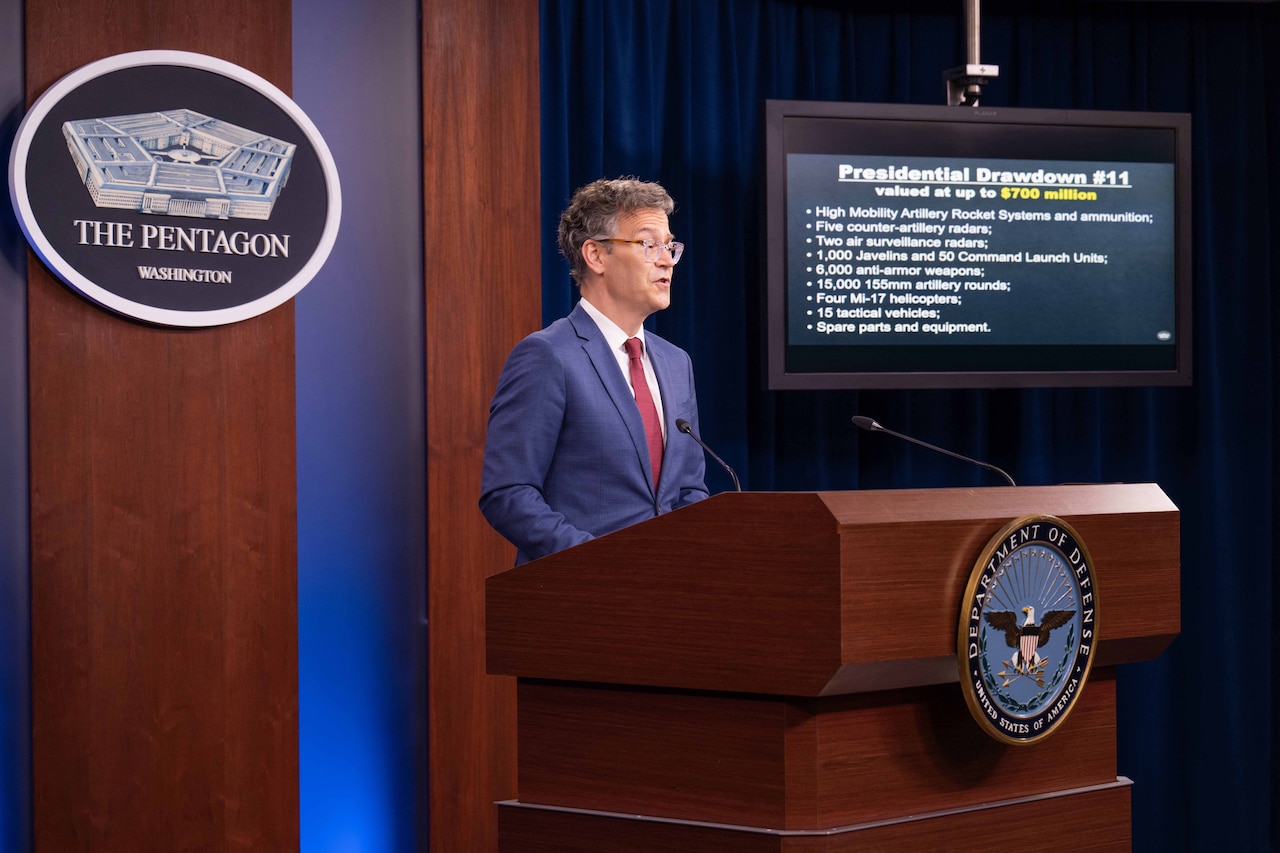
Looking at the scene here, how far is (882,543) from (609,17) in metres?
2.46

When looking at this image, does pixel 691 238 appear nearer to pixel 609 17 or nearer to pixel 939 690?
pixel 609 17

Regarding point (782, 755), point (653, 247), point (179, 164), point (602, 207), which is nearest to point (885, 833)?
point (782, 755)

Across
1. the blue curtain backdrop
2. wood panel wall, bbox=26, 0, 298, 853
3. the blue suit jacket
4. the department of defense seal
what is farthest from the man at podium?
the blue curtain backdrop

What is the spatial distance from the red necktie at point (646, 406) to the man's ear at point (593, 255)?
0.16 metres

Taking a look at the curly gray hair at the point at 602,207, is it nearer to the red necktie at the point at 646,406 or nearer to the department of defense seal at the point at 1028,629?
the red necktie at the point at 646,406

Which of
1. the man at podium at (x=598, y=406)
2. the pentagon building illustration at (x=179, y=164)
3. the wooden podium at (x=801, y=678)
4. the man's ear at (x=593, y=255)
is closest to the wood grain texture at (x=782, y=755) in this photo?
the wooden podium at (x=801, y=678)

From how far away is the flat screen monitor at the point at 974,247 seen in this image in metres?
3.50

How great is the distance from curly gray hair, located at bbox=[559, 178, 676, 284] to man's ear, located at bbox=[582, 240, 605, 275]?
0.05 ft

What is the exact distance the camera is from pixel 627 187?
8.41ft

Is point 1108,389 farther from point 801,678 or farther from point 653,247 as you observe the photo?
point 801,678

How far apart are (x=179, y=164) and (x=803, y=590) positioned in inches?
82.1

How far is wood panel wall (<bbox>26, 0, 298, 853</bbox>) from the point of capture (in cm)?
287

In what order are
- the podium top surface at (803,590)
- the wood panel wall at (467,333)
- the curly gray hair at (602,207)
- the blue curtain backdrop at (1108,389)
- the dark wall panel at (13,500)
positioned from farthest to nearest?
the blue curtain backdrop at (1108,389) → the wood panel wall at (467,333) → the dark wall panel at (13,500) → the curly gray hair at (602,207) → the podium top surface at (803,590)

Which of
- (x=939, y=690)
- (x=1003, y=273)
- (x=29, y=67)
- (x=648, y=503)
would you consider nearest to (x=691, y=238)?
(x=1003, y=273)
